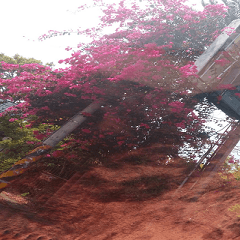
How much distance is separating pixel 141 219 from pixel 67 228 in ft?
2.93

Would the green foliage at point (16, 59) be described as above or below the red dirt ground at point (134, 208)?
above

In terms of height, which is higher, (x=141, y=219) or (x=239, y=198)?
(x=239, y=198)

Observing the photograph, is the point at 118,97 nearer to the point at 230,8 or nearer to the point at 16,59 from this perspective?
the point at 16,59

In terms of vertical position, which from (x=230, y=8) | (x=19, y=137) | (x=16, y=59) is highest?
(x=230, y=8)

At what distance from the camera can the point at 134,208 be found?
8.94 feet

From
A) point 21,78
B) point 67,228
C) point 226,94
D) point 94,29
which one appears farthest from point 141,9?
point 67,228

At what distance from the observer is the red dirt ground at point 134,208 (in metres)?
2.31

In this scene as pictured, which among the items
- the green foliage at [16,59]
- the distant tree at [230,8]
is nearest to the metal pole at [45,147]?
the green foliage at [16,59]

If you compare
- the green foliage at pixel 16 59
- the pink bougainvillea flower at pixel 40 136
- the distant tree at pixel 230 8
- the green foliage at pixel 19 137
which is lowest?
the green foliage at pixel 19 137

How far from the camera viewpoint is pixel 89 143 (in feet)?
12.6

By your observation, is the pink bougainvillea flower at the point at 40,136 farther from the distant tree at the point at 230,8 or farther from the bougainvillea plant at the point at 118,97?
the distant tree at the point at 230,8

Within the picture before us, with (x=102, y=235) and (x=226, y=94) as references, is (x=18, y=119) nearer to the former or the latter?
(x=102, y=235)

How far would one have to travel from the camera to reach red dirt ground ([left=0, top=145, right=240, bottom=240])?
90.8 inches

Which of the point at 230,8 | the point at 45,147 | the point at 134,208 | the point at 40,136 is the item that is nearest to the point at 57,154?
the point at 45,147
